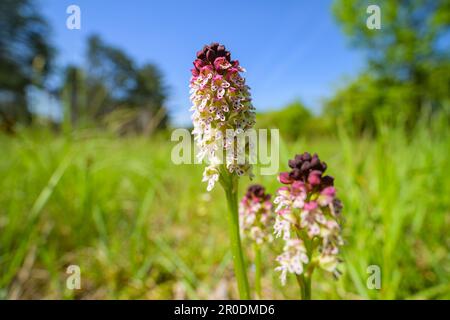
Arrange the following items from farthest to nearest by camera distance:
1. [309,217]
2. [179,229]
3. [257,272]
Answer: [179,229]
[257,272]
[309,217]

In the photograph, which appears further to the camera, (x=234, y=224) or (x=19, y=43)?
(x=19, y=43)

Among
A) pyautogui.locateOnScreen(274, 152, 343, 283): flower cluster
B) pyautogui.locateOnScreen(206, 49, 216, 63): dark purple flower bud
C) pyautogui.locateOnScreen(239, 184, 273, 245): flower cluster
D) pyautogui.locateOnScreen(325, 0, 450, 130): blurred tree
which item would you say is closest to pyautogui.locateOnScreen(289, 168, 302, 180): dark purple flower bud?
pyautogui.locateOnScreen(274, 152, 343, 283): flower cluster

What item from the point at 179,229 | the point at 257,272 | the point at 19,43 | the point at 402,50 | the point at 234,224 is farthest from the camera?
the point at 19,43

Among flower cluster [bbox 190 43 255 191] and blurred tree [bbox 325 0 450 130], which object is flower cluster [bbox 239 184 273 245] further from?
blurred tree [bbox 325 0 450 130]

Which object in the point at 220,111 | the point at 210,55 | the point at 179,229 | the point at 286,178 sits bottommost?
the point at 179,229

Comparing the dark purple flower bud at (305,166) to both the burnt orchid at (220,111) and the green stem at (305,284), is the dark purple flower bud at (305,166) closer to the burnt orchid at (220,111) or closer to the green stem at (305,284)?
the burnt orchid at (220,111)

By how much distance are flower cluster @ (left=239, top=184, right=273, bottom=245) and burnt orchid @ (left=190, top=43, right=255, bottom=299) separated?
13.7 inches

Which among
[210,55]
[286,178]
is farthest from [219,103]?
[286,178]

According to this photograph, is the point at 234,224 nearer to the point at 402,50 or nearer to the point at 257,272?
the point at 257,272

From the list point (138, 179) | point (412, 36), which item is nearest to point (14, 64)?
point (138, 179)

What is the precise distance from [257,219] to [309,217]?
51cm

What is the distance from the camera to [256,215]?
59.9 inches

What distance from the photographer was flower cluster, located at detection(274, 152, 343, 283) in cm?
104

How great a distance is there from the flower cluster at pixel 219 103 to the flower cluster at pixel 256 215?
1.29 ft
